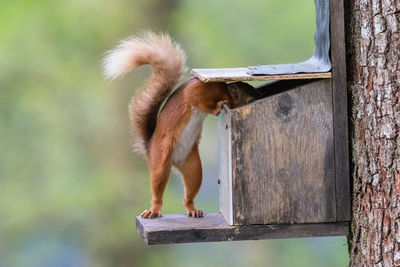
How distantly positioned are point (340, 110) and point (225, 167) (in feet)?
1.49

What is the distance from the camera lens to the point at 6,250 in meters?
6.33

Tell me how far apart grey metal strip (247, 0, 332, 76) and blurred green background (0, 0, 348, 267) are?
10.4 ft

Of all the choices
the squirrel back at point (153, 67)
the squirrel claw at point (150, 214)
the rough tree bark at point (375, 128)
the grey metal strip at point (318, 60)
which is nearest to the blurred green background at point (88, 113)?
the squirrel back at point (153, 67)

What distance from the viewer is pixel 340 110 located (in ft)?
8.10

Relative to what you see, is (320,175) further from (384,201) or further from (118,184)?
(118,184)

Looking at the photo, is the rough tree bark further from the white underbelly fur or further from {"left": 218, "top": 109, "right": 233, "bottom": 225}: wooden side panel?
the white underbelly fur

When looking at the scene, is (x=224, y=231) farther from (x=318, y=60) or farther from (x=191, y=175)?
(x=318, y=60)

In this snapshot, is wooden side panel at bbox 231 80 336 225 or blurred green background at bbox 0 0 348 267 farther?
blurred green background at bbox 0 0 348 267

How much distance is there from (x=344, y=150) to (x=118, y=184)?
3.36m

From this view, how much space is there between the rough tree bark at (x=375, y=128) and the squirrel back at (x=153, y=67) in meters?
0.69

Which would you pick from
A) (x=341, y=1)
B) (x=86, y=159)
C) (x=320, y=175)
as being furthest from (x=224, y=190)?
(x=86, y=159)

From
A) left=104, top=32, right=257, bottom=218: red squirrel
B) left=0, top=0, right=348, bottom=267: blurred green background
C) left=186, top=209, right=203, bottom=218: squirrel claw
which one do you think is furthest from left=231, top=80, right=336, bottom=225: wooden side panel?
left=0, top=0, right=348, bottom=267: blurred green background

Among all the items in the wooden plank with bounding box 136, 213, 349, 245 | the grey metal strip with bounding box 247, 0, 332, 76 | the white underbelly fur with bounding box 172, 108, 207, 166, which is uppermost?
the grey metal strip with bounding box 247, 0, 332, 76

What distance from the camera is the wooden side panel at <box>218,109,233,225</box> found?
2449mm
